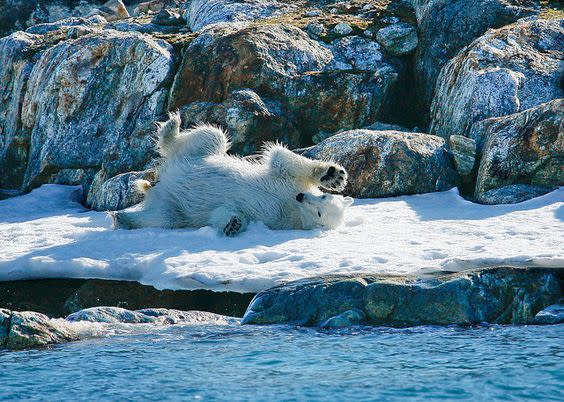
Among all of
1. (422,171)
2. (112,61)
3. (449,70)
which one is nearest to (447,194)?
(422,171)

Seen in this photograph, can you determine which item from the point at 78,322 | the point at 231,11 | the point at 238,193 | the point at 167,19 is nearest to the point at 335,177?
the point at 238,193

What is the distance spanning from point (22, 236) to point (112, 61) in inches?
208

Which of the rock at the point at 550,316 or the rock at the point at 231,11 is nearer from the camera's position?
the rock at the point at 550,316

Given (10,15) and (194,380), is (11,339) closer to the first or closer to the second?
(194,380)

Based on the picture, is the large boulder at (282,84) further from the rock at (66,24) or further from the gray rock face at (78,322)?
the gray rock face at (78,322)

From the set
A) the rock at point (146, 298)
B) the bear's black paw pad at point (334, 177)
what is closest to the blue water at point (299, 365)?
the rock at point (146, 298)

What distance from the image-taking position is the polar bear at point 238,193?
11.7 metres

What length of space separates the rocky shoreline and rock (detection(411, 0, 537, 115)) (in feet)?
26.4

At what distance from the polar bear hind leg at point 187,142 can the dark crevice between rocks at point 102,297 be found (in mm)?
3152

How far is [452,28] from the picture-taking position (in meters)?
16.6

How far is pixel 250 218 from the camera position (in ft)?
38.9

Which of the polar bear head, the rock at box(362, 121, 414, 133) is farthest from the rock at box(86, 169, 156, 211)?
the rock at box(362, 121, 414, 133)

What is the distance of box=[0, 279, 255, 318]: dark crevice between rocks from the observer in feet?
30.7

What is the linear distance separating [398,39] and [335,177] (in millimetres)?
5755
